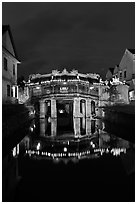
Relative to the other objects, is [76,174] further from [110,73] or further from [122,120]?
[110,73]

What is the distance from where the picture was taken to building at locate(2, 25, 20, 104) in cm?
2226

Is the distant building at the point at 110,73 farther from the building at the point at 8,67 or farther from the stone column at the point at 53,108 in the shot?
the building at the point at 8,67

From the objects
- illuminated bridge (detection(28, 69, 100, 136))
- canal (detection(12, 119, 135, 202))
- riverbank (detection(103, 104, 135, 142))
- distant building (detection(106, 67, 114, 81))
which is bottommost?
canal (detection(12, 119, 135, 202))

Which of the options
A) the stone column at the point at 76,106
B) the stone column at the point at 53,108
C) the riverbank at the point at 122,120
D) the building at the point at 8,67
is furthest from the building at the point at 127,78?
the building at the point at 8,67

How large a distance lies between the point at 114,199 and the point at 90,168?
2.81 meters

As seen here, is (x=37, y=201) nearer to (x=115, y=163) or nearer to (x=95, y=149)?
(x=115, y=163)

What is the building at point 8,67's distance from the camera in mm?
22258

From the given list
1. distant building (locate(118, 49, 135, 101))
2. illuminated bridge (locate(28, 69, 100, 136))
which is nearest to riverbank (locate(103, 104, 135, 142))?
illuminated bridge (locate(28, 69, 100, 136))

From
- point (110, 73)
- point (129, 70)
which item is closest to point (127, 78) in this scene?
point (129, 70)

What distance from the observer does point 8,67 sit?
2405cm

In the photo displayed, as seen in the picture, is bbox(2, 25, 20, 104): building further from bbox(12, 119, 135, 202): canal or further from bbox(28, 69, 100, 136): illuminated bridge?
bbox(12, 119, 135, 202): canal

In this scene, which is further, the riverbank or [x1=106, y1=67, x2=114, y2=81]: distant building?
[x1=106, y1=67, x2=114, y2=81]: distant building

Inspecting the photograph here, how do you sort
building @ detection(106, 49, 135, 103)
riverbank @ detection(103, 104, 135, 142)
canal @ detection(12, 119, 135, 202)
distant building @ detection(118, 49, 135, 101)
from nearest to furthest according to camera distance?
canal @ detection(12, 119, 135, 202), riverbank @ detection(103, 104, 135, 142), distant building @ detection(118, 49, 135, 101), building @ detection(106, 49, 135, 103)

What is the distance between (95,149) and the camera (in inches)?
469
